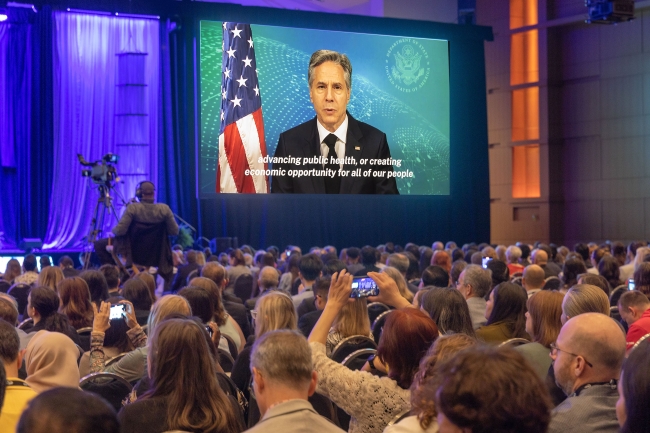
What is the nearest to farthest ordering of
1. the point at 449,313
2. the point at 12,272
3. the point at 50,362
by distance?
1. the point at 50,362
2. the point at 449,313
3. the point at 12,272

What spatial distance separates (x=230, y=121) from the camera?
13453 mm

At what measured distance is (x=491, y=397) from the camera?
1.53 m

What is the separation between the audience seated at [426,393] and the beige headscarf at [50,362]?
1541 mm

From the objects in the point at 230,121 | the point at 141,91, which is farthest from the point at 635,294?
the point at 141,91

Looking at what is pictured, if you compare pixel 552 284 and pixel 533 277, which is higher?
pixel 533 277

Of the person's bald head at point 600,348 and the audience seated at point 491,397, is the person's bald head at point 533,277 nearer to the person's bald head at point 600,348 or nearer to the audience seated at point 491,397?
the person's bald head at point 600,348

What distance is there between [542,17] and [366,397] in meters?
16.8

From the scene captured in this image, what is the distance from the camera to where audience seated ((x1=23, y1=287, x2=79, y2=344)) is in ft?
14.5

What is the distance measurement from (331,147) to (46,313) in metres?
9.66

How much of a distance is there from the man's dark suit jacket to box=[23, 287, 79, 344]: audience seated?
9042 mm

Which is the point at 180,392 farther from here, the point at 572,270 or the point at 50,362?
the point at 572,270

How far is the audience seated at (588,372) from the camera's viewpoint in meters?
2.45

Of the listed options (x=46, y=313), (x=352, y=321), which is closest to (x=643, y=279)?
(x=352, y=321)

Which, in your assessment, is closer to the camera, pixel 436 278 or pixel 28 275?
pixel 436 278
